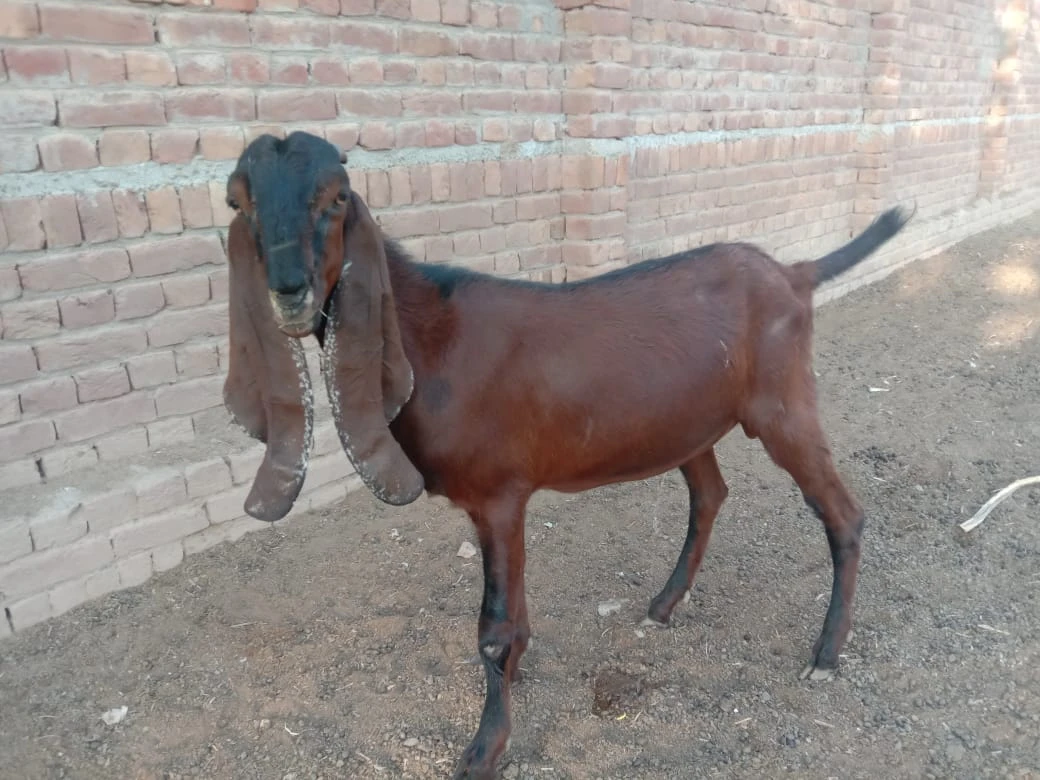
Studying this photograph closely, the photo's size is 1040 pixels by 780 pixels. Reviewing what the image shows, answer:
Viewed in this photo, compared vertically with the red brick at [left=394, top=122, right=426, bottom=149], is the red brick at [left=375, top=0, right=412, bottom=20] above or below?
above

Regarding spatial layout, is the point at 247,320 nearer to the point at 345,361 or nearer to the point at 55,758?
the point at 345,361

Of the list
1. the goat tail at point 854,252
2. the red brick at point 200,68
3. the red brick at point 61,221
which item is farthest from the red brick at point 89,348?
the goat tail at point 854,252

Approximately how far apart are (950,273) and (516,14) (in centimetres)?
712

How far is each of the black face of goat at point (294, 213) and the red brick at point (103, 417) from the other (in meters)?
1.85

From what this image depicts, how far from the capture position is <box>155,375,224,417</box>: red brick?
137 inches

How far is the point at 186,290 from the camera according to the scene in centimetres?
344

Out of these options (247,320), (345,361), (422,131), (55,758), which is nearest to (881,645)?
(345,361)

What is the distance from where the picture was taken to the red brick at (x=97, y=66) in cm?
298

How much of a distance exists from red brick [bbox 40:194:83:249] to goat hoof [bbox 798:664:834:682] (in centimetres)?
324

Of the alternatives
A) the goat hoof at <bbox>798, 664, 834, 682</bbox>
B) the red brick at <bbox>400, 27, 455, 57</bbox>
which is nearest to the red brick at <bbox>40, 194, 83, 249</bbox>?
the red brick at <bbox>400, 27, 455, 57</bbox>

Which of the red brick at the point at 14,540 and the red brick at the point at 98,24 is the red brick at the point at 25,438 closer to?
the red brick at the point at 14,540

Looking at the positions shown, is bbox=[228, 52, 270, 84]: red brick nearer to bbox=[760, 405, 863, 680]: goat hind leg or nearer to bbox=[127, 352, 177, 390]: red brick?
bbox=[127, 352, 177, 390]: red brick

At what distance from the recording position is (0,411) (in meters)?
2.98

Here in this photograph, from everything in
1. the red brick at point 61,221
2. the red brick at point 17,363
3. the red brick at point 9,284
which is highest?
the red brick at point 61,221
